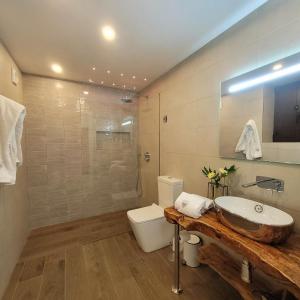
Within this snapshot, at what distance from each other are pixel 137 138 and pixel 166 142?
943 millimetres

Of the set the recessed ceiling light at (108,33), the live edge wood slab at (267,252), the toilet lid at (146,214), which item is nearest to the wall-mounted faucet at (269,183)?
the live edge wood slab at (267,252)

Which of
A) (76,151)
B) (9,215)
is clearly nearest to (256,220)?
(9,215)

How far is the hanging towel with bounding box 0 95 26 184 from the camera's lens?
1.23m

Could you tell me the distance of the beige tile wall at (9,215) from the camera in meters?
1.52

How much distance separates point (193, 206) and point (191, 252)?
749mm

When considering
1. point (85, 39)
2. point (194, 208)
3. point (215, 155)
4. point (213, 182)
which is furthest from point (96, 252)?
point (85, 39)

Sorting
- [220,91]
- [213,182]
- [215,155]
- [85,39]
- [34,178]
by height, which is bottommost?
[34,178]

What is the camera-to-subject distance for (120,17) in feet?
4.59

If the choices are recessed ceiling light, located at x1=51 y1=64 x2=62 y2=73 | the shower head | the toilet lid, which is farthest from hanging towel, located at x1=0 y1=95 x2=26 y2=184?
the shower head

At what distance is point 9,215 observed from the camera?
171 centimetres

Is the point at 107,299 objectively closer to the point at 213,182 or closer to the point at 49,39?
the point at 213,182

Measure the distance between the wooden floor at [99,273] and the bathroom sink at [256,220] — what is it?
2.67ft

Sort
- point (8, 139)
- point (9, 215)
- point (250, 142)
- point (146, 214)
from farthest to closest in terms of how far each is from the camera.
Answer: point (146, 214)
point (9, 215)
point (250, 142)
point (8, 139)

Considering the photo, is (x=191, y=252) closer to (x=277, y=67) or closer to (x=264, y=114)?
(x=264, y=114)
